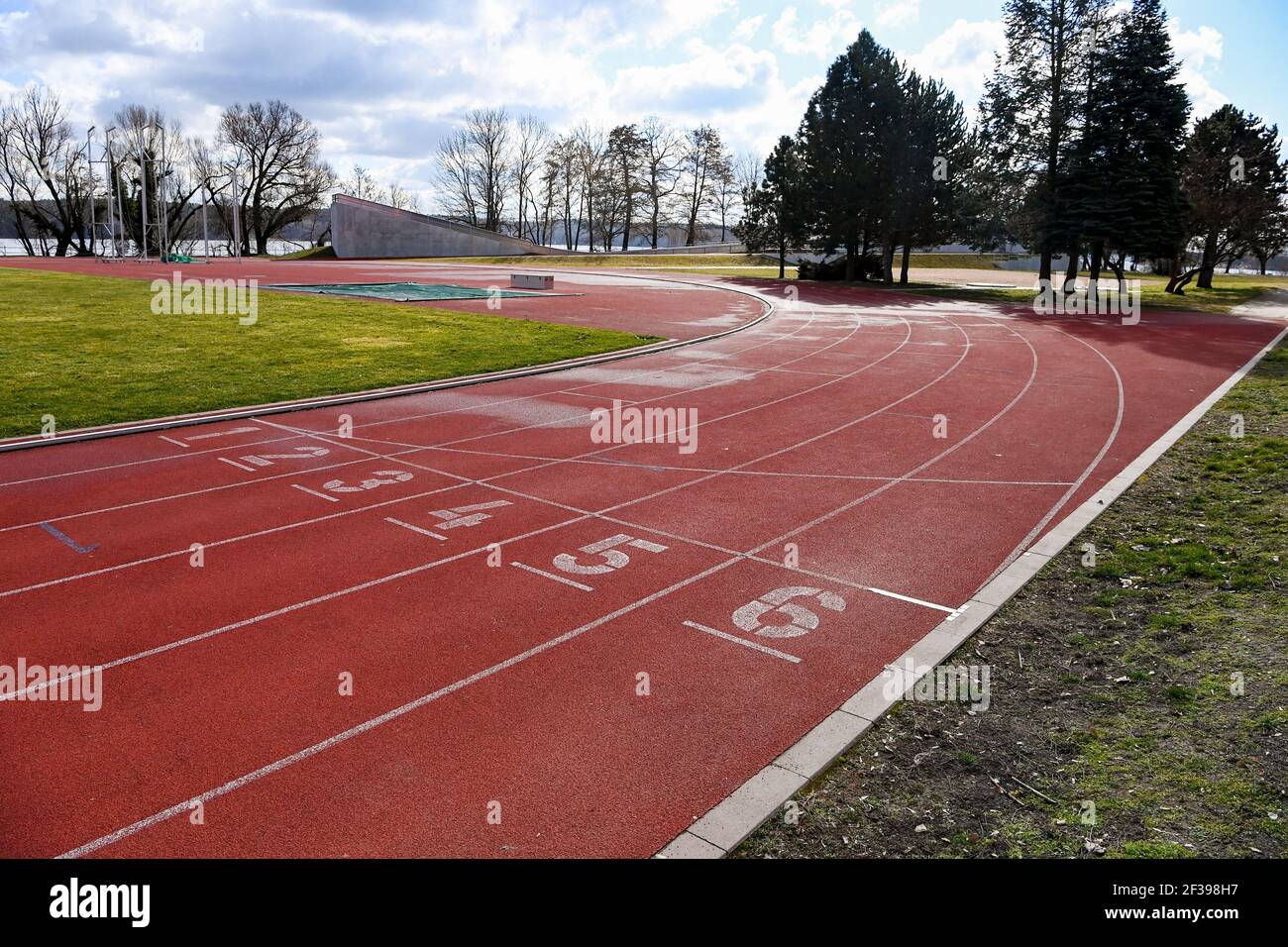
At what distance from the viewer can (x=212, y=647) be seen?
684 cm

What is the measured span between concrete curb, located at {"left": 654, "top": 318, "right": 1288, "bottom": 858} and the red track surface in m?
0.15

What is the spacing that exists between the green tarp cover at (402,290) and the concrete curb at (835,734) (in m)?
28.7

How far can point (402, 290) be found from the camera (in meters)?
38.1

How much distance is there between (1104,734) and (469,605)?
199 inches

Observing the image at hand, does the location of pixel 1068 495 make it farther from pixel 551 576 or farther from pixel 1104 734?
pixel 551 576

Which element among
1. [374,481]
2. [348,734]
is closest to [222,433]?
[374,481]

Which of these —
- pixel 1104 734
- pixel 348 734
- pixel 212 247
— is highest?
pixel 212 247

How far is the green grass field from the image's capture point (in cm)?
1573

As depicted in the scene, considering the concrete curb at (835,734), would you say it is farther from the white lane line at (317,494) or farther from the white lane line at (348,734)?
the white lane line at (317,494)

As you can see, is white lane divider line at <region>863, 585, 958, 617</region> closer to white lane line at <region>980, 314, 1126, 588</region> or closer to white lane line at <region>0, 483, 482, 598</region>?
white lane line at <region>980, 314, 1126, 588</region>

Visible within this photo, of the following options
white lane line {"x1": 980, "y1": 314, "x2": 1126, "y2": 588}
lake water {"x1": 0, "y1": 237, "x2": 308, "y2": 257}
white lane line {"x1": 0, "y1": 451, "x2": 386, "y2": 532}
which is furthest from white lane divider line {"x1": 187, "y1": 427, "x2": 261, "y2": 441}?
lake water {"x1": 0, "y1": 237, "x2": 308, "y2": 257}

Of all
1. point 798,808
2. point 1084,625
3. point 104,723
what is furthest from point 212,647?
point 1084,625
